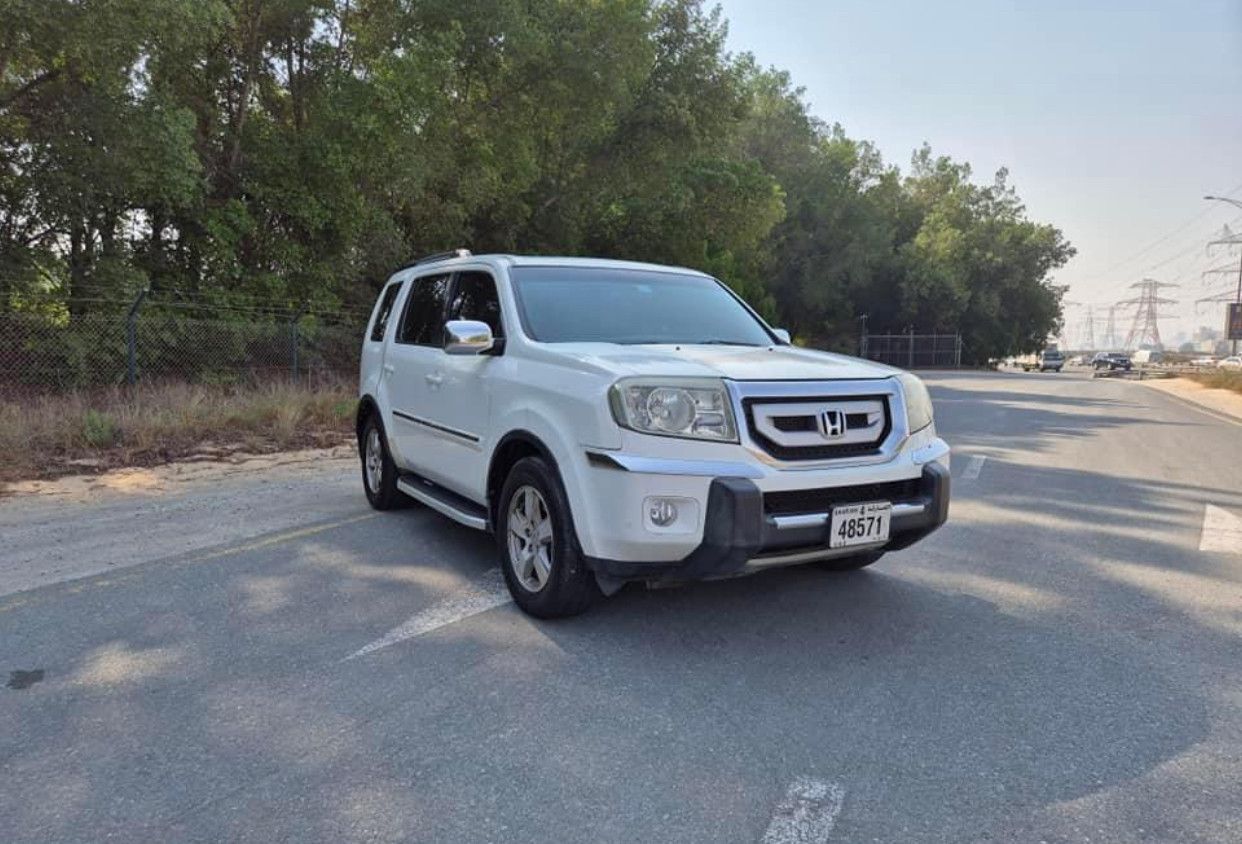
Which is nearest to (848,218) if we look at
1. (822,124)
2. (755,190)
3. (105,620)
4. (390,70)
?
(822,124)

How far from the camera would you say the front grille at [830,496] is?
3811mm

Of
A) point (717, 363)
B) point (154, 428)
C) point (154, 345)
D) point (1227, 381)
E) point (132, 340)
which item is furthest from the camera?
point (1227, 381)

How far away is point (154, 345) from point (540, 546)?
1317 cm

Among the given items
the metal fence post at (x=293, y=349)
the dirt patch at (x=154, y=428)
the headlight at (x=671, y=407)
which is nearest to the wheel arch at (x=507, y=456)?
the headlight at (x=671, y=407)

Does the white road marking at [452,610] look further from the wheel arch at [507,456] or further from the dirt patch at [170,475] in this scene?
the dirt patch at [170,475]

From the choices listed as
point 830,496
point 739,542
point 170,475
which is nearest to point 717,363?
point 830,496

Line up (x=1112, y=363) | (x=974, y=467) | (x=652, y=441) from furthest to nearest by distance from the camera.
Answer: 1. (x=1112, y=363)
2. (x=974, y=467)
3. (x=652, y=441)

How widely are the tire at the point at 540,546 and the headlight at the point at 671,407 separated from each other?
541 mm

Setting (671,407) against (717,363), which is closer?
(671,407)

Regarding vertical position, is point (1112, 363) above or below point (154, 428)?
below

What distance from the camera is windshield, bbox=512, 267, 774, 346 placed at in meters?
4.84

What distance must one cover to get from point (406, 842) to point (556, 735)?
766 millimetres

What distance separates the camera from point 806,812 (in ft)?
8.71

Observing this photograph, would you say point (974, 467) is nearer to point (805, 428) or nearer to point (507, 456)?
point (805, 428)
